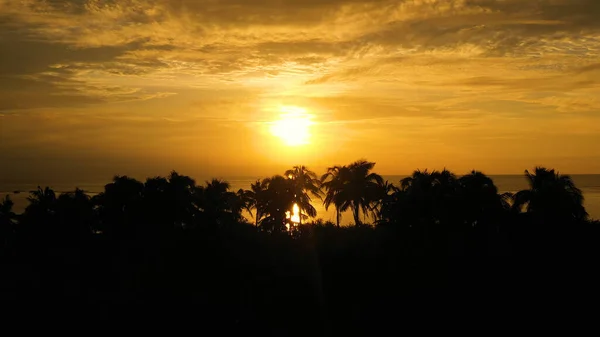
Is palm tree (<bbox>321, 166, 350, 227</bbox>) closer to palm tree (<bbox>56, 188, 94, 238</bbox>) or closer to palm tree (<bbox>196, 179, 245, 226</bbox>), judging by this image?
palm tree (<bbox>196, 179, 245, 226</bbox>)

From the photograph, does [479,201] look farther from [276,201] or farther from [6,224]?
[6,224]

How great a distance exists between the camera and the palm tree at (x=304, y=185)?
213ft

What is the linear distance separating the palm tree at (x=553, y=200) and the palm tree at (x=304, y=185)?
83.8 feet

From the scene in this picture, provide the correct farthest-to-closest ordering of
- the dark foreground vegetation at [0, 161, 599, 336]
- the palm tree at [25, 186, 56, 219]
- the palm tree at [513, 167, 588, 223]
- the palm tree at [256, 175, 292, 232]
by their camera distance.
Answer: the palm tree at [256, 175, 292, 232]
the palm tree at [25, 186, 56, 219]
the palm tree at [513, 167, 588, 223]
the dark foreground vegetation at [0, 161, 599, 336]

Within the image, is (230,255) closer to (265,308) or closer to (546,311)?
(265,308)

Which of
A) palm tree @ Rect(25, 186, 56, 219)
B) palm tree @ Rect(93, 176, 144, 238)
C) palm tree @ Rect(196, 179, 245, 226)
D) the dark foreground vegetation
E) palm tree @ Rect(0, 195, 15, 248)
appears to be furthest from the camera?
palm tree @ Rect(0, 195, 15, 248)

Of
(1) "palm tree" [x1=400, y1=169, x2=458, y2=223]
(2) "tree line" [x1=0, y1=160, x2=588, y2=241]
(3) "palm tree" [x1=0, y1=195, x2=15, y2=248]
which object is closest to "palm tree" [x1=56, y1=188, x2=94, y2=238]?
(2) "tree line" [x1=0, y1=160, x2=588, y2=241]

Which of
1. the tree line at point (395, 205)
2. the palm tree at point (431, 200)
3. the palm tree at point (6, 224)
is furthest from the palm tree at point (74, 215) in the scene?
the palm tree at point (431, 200)

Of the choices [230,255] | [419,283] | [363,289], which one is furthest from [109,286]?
[419,283]

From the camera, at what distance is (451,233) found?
43.4m

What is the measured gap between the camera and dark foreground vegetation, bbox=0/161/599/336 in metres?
28.1

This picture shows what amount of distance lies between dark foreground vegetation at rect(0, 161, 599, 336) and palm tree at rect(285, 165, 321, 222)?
432 inches

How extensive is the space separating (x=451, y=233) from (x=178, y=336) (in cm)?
2549

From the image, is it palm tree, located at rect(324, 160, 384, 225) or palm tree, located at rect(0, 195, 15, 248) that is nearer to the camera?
palm tree, located at rect(0, 195, 15, 248)
